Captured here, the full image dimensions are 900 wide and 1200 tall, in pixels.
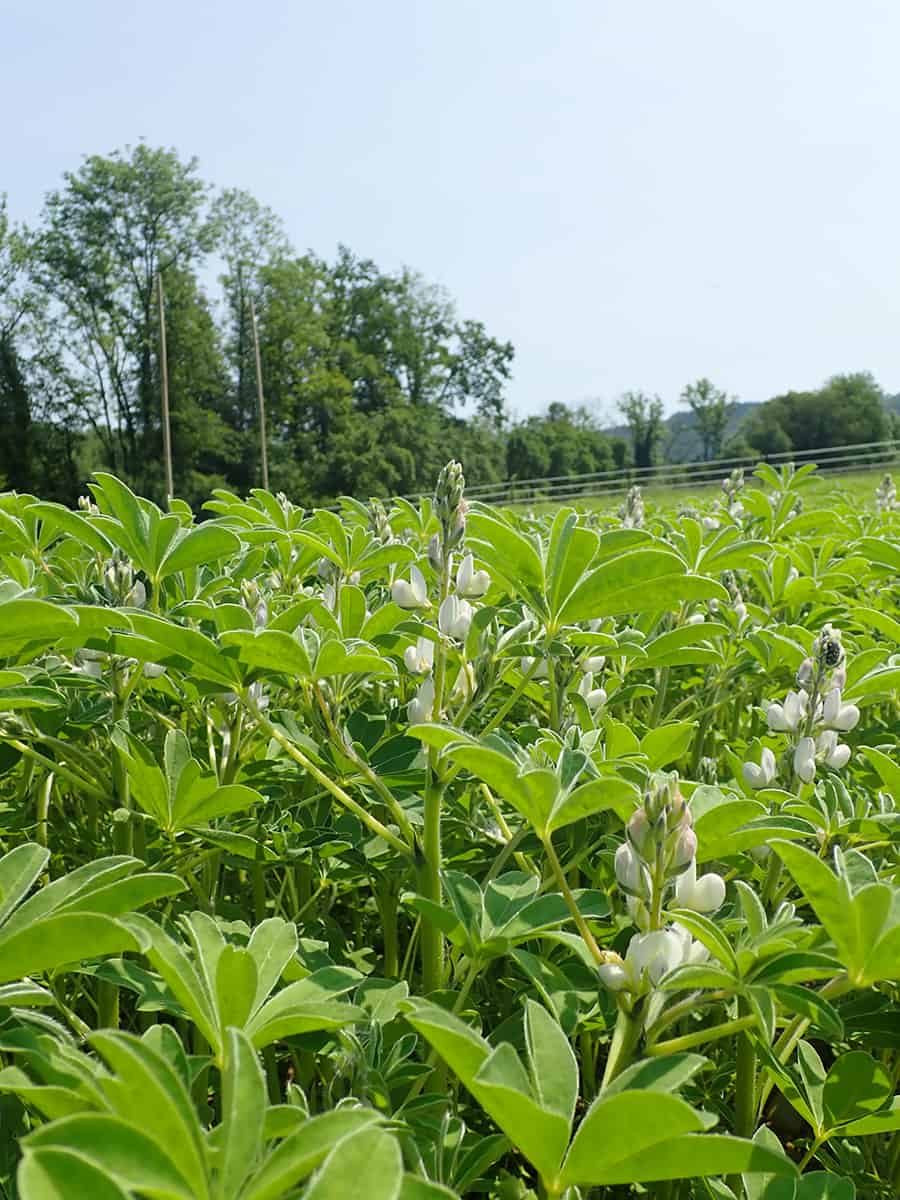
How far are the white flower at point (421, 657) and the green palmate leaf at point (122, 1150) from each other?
763 millimetres

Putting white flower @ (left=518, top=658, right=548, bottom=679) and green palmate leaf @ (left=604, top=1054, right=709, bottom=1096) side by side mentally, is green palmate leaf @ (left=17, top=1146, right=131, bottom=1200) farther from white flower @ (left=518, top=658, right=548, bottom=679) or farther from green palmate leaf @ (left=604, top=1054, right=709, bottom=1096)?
white flower @ (left=518, top=658, right=548, bottom=679)

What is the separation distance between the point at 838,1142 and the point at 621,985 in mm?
633

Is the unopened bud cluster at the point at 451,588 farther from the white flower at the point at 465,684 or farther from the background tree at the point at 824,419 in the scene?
the background tree at the point at 824,419

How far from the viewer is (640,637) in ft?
4.95

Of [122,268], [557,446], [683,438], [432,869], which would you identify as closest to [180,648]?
[432,869]

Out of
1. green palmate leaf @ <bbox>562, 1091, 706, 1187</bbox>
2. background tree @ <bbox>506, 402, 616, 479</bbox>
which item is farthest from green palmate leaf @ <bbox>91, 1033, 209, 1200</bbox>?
background tree @ <bbox>506, 402, 616, 479</bbox>

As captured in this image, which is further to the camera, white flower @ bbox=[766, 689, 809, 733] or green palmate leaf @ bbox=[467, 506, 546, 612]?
white flower @ bbox=[766, 689, 809, 733]

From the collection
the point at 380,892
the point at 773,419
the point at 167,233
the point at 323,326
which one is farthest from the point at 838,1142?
the point at 773,419

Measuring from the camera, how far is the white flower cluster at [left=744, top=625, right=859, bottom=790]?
127cm

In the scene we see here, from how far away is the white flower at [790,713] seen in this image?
130 cm

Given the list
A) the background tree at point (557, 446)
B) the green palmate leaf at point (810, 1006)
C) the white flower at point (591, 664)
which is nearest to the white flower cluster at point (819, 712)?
the white flower at point (591, 664)

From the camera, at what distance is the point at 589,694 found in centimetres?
140

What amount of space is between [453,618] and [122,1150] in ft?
2.21

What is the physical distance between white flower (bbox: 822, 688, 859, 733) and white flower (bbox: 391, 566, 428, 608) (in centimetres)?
56
